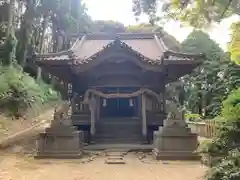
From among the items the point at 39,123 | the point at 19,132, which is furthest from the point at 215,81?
the point at 19,132

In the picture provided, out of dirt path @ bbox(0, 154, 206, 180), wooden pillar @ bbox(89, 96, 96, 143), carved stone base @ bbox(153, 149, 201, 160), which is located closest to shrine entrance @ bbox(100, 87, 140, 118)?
wooden pillar @ bbox(89, 96, 96, 143)

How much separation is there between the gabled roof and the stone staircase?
3.13m

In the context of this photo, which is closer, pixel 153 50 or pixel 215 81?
pixel 153 50

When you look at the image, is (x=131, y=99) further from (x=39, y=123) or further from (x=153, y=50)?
(x=39, y=123)

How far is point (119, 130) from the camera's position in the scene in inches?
619

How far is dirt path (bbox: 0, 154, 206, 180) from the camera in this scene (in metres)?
8.45

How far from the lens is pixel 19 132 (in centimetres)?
1574

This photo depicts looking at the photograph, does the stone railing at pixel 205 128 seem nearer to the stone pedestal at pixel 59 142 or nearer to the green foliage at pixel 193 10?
the stone pedestal at pixel 59 142

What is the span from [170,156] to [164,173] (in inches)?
108

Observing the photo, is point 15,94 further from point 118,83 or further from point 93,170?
point 93,170

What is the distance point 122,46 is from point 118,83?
225 centimetres

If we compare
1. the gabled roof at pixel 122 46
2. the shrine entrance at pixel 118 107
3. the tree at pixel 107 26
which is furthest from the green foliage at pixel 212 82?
the tree at pixel 107 26

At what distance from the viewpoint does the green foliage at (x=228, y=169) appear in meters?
5.73

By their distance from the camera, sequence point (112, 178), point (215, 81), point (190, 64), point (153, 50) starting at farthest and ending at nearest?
point (215, 81)
point (153, 50)
point (190, 64)
point (112, 178)
